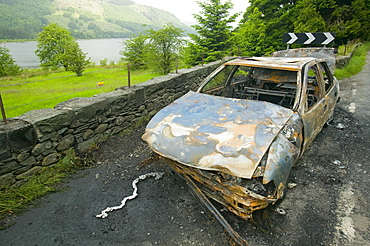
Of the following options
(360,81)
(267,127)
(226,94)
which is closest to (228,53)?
(360,81)

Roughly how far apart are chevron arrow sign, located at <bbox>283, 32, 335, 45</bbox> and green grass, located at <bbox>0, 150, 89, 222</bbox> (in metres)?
10.4

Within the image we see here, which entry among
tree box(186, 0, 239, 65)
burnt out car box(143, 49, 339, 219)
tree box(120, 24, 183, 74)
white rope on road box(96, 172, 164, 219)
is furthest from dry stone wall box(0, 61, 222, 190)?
tree box(120, 24, 183, 74)

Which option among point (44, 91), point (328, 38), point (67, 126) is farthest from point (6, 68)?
point (328, 38)

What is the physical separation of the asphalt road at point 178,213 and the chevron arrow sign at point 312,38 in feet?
24.4

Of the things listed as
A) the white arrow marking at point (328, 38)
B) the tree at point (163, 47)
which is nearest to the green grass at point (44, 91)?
the tree at point (163, 47)

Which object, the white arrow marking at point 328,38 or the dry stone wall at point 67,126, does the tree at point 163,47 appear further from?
the dry stone wall at point 67,126

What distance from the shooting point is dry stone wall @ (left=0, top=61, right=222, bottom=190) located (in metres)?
3.34

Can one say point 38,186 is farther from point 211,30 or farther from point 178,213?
point 211,30

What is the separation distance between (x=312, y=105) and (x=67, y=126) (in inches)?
179

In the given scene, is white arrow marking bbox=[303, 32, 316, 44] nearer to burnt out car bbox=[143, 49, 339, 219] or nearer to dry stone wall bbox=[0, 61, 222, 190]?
burnt out car bbox=[143, 49, 339, 219]

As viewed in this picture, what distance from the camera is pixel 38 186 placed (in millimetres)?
3432

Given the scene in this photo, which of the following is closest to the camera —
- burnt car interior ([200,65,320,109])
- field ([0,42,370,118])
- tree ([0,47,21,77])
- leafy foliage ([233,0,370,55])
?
burnt car interior ([200,65,320,109])

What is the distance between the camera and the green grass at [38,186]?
10.0ft

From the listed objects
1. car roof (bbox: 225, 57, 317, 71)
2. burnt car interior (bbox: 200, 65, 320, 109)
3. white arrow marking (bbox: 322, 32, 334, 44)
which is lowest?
burnt car interior (bbox: 200, 65, 320, 109)
